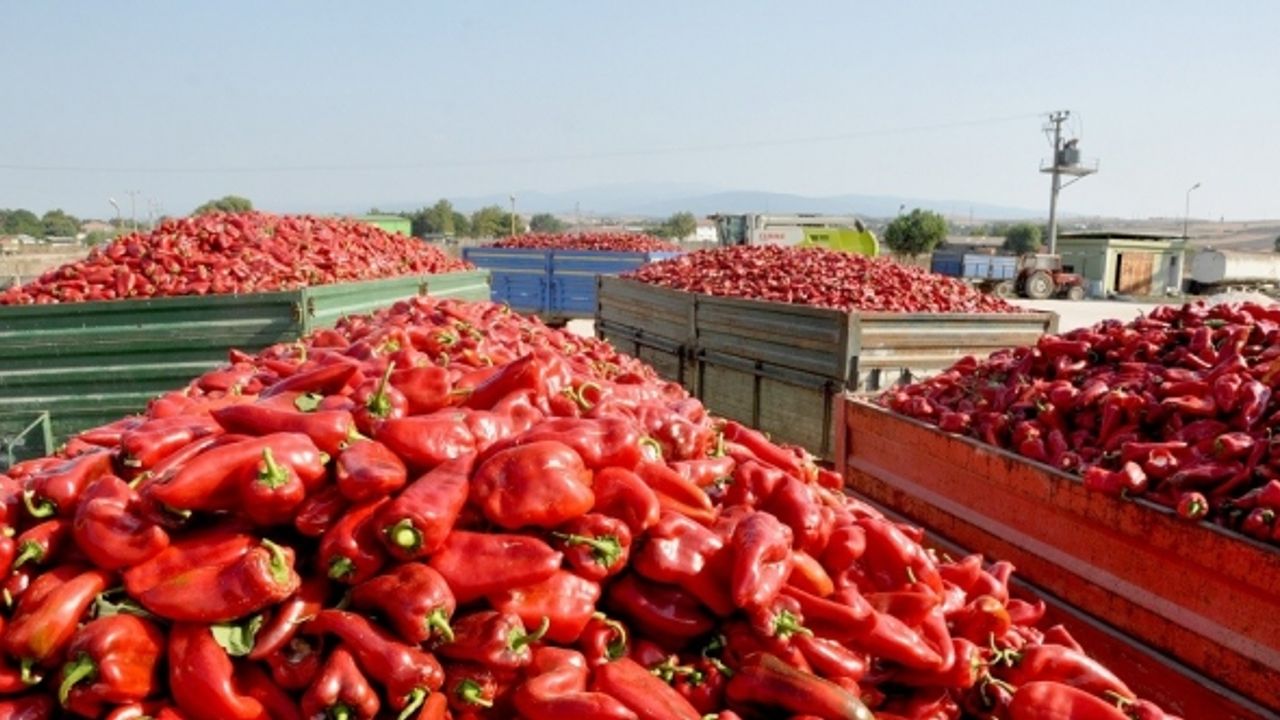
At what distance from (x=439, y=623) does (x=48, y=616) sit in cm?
104

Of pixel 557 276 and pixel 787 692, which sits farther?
pixel 557 276

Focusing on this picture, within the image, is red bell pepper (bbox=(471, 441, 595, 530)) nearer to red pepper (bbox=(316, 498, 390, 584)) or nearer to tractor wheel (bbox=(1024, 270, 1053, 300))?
red pepper (bbox=(316, 498, 390, 584))

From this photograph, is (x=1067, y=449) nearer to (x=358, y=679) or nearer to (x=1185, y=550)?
(x=1185, y=550)

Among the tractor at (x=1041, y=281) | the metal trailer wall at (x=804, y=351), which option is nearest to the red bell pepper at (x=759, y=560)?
the metal trailer wall at (x=804, y=351)

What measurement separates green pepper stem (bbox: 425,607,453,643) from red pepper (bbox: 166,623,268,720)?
1.60 feet

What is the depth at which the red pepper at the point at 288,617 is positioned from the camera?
95.0 inches

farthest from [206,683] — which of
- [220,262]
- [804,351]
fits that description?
[220,262]

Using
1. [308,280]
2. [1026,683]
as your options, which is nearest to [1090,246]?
[308,280]

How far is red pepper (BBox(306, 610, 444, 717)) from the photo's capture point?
7.73 ft

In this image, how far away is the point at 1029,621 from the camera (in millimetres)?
3412

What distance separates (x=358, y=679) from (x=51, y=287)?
779 cm

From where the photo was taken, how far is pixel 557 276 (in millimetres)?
21109

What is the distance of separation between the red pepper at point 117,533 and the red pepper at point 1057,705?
100 inches

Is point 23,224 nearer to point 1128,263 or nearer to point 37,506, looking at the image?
point 1128,263
